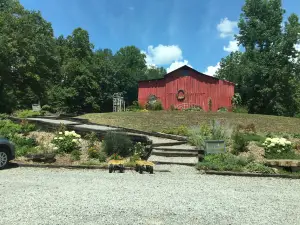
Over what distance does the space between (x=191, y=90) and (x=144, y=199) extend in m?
26.6

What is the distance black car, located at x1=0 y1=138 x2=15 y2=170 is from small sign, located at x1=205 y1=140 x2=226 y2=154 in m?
5.78

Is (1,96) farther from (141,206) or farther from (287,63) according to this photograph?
(287,63)

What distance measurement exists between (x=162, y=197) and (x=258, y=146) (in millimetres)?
6536

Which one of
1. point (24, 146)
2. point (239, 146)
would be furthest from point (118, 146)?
point (239, 146)

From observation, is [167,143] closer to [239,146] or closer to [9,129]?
[239,146]

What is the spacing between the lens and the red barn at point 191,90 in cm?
3167

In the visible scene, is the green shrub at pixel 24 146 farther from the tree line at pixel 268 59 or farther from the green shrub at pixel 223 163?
the tree line at pixel 268 59

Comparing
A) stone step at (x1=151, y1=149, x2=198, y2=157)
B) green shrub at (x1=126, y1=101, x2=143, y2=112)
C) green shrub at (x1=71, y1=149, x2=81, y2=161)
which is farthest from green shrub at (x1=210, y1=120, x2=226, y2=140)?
green shrub at (x1=126, y1=101, x2=143, y2=112)

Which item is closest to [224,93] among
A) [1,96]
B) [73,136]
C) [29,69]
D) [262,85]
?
[262,85]

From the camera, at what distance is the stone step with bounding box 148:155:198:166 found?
380 inches

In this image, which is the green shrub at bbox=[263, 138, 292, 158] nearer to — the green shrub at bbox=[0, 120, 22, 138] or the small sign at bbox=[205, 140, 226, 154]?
the small sign at bbox=[205, 140, 226, 154]

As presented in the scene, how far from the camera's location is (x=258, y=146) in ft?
37.2

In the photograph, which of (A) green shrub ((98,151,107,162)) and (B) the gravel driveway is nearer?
(B) the gravel driveway

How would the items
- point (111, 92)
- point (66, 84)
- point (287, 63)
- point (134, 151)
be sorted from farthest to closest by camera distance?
point (111, 92)
point (66, 84)
point (287, 63)
point (134, 151)
